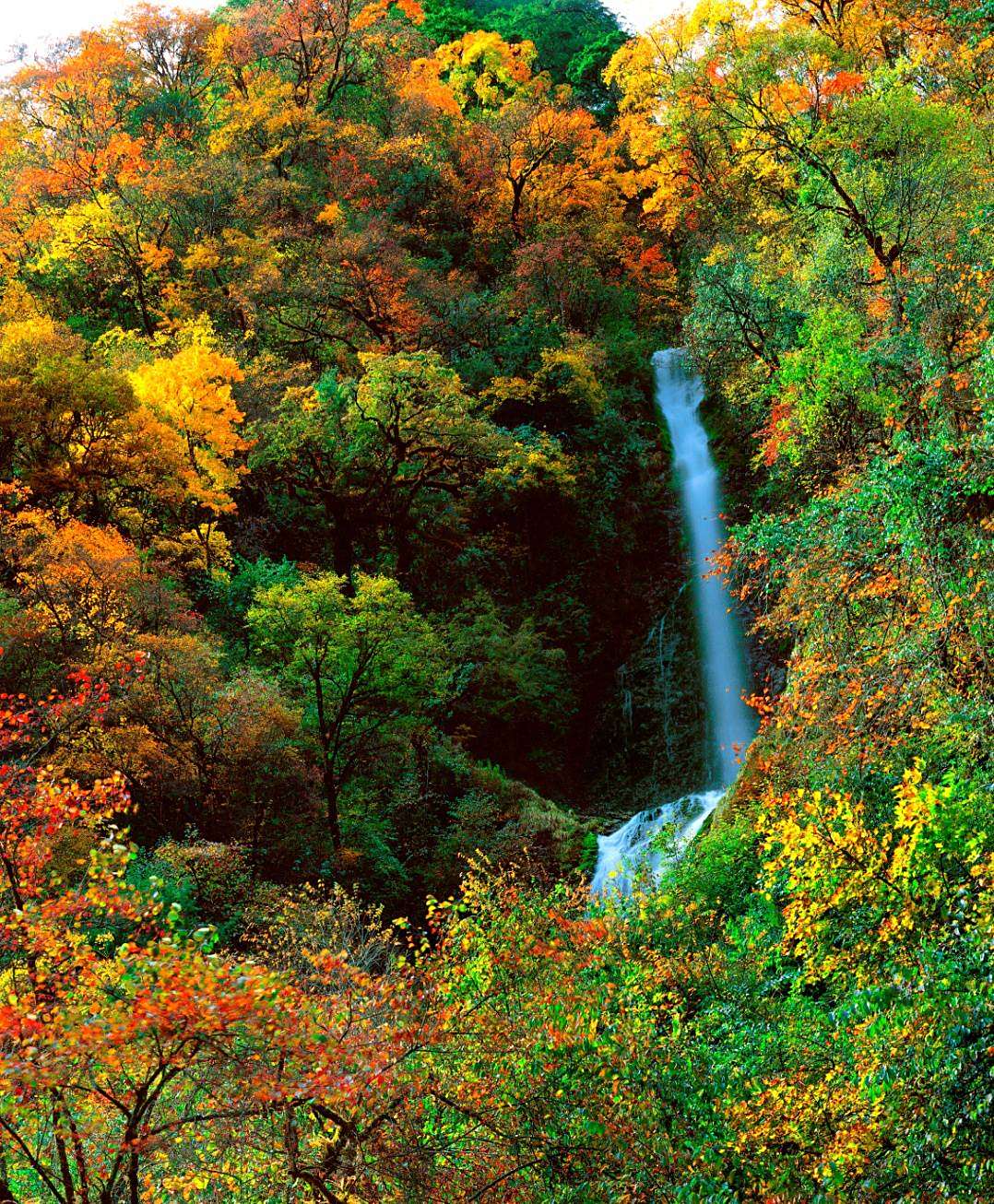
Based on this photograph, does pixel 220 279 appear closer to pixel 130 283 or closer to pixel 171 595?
pixel 130 283

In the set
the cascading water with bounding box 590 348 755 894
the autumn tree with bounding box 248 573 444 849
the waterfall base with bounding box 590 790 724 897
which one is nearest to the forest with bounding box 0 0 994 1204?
the autumn tree with bounding box 248 573 444 849

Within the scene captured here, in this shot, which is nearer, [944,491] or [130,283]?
[944,491]

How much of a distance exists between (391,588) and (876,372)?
9.65m

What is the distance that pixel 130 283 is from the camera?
2800cm

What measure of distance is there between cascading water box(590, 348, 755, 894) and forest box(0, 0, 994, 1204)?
55 cm

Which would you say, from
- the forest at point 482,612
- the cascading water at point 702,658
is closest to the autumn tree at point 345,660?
the forest at point 482,612

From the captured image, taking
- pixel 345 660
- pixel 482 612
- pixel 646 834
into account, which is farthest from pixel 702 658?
pixel 345 660

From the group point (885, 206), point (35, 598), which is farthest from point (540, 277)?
point (35, 598)

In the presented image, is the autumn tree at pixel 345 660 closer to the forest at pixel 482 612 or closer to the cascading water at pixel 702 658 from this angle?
the forest at pixel 482 612

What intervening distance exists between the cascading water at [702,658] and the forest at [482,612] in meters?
0.55

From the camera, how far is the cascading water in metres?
18.9

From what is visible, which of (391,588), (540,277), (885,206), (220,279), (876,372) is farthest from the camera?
(540,277)

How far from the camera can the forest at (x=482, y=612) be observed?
6.89 m

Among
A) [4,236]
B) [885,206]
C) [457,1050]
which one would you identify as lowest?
[457,1050]
